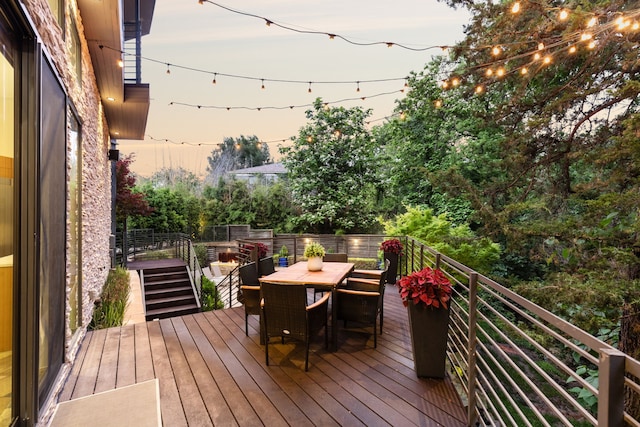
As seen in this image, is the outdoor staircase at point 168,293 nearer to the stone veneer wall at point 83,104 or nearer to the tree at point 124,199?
the tree at point 124,199

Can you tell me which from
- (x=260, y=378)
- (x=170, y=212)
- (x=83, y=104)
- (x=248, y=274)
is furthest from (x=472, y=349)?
(x=170, y=212)

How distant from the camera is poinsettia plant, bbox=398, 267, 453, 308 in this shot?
2719mm

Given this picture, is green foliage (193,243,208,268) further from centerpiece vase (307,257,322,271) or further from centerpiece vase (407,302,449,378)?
centerpiece vase (407,302,449,378)

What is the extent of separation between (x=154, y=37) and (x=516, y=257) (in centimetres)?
1454

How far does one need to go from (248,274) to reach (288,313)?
124 centimetres

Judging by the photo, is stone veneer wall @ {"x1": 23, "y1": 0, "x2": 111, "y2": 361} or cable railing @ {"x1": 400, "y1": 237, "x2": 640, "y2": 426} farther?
stone veneer wall @ {"x1": 23, "y1": 0, "x2": 111, "y2": 361}

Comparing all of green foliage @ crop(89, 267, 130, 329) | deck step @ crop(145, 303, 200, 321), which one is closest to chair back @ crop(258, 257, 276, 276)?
green foliage @ crop(89, 267, 130, 329)

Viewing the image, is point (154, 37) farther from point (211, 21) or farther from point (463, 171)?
point (463, 171)

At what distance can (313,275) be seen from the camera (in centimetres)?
414

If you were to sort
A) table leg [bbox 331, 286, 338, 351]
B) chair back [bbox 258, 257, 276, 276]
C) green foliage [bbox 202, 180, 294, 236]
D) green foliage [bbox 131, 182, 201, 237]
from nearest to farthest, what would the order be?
table leg [bbox 331, 286, 338, 351] → chair back [bbox 258, 257, 276, 276] → green foliage [bbox 131, 182, 201, 237] → green foliage [bbox 202, 180, 294, 236]

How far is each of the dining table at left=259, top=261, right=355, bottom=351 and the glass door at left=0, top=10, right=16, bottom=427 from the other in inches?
75.7

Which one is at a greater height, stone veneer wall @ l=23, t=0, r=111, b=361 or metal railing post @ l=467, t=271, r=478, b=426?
stone veneer wall @ l=23, t=0, r=111, b=361

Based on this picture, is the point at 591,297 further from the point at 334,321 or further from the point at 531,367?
the point at 334,321

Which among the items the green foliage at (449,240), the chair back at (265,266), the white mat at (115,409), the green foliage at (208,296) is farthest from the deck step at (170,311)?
the white mat at (115,409)
